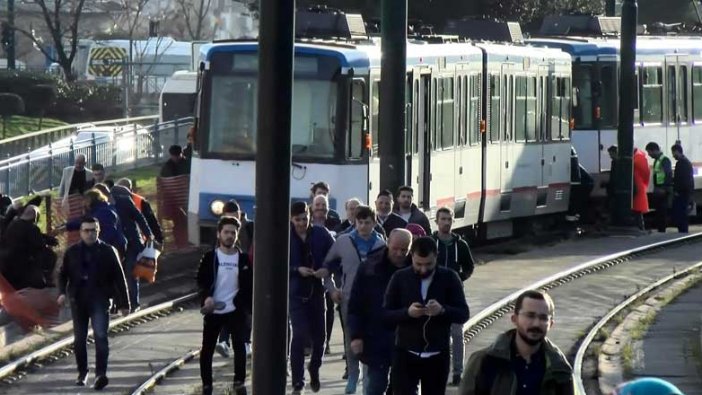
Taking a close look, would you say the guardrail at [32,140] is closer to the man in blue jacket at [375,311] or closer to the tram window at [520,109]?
the tram window at [520,109]

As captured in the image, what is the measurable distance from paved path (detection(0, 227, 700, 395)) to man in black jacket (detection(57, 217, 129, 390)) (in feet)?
1.01

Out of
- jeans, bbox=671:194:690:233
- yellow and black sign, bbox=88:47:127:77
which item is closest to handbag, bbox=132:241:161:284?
jeans, bbox=671:194:690:233

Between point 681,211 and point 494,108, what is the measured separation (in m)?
5.49

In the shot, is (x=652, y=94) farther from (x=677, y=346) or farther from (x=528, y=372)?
(x=528, y=372)

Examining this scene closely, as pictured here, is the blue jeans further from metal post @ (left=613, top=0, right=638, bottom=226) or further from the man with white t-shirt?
metal post @ (left=613, top=0, right=638, bottom=226)

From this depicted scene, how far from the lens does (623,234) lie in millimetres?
31156

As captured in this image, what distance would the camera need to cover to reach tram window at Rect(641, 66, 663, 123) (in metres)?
33.4

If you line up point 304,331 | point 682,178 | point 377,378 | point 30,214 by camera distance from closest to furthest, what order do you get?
point 377,378
point 304,331
point 30,214
point 682,178

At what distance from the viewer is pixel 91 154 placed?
38312 millimetres

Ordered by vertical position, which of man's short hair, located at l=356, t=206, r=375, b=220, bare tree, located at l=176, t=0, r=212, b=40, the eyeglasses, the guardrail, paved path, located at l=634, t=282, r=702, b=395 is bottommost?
paved path, located at l=634, t=282, r=702, b=395

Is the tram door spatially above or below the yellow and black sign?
below

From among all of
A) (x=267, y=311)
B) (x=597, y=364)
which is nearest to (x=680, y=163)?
(x=597, y=364)

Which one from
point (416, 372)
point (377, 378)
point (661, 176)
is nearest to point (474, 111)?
point (661, 176)

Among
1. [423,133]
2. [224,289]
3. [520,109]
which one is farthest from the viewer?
[520,109]
